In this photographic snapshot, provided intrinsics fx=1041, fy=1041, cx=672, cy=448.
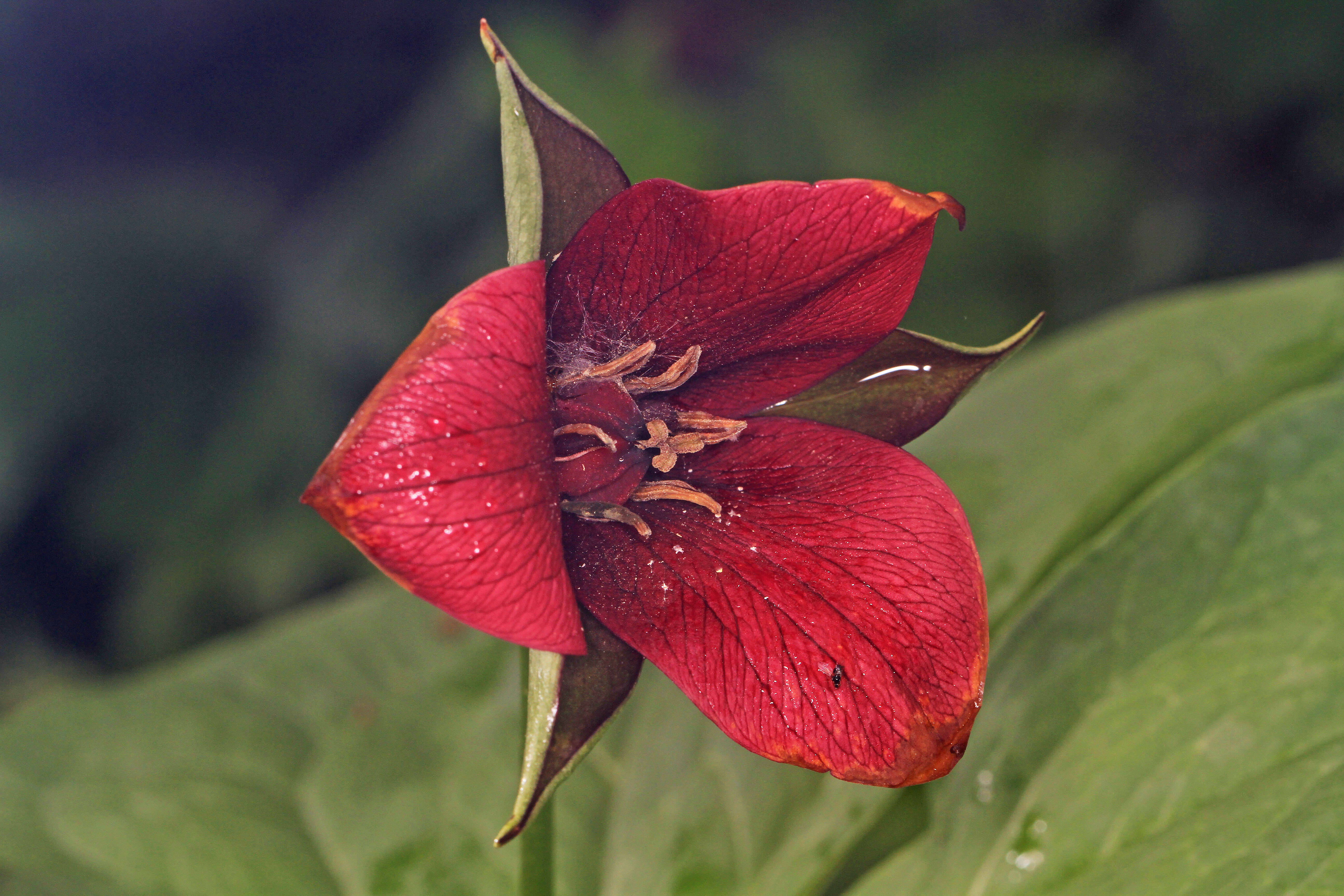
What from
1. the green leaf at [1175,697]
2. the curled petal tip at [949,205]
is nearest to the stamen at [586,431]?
the curled petal tip at [949,205]

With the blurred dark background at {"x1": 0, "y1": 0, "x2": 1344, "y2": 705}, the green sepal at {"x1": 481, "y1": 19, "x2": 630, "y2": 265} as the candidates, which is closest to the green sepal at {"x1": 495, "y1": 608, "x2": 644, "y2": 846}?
the green sepal at {"x1": 481, "y1": 19, "x2": 630, "y2": 265}

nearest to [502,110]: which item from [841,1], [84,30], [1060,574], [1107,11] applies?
[1060,574]

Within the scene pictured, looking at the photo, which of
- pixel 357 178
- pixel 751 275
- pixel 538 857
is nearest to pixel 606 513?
pixel 751 275

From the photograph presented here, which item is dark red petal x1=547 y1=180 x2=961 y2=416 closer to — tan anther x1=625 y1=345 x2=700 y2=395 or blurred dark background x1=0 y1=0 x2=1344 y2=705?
tan anther x1=625 y1=345 x2=700 y2=395

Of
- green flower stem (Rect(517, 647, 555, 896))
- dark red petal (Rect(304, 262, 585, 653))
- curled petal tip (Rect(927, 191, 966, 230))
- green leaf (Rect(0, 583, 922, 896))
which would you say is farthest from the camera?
green leaf (Rect(0, 583, 922, 896))

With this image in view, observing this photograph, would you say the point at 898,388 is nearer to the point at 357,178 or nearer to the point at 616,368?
the point at 616,368

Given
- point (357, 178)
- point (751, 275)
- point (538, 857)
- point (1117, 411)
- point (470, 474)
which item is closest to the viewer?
point (470, 474)

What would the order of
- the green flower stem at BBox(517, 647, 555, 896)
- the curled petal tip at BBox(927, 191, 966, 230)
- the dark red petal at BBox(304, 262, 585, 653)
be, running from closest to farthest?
the dark red petal at BBox(304, 262, 585, 653) < the curled petal tip at BBox(927, 191, 966, 230) < the green flower stem at BBox(517, 647, 555, 896)
